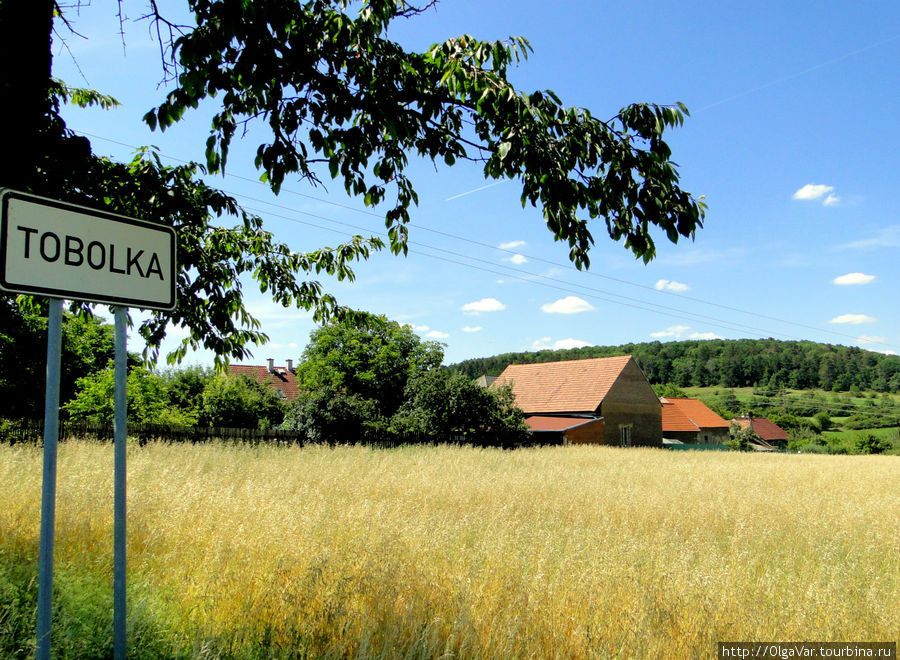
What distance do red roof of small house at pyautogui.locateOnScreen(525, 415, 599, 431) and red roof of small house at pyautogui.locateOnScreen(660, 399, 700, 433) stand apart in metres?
18.4

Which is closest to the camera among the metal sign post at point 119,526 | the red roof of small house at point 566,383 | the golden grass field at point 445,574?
the metal sign post at point 119,526

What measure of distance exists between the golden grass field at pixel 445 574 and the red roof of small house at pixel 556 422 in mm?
30021

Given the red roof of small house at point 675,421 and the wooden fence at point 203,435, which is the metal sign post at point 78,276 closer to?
the wooden fence at point 203,435

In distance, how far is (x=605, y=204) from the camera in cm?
365

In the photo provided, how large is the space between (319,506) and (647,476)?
33.6ft

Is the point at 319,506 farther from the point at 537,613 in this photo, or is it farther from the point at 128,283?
the point at 128,283

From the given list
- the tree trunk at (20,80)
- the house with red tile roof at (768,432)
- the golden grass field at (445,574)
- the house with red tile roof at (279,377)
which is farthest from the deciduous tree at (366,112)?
the house with red tile roof at (768,432)

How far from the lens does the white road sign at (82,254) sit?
7.38 feet

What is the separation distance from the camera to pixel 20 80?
2.95m

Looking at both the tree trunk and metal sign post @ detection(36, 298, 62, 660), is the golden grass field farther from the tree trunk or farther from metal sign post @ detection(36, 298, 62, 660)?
the tree trunk

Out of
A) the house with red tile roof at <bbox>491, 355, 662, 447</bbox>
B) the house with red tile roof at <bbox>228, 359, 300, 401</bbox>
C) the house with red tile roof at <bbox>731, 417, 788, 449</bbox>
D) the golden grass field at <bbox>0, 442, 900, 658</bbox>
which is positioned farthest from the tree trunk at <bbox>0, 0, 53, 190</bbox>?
the house with red tile roof at <bbox>731, 417, 788, 449</bbox>

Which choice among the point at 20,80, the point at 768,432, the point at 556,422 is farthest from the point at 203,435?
the point at 768,432

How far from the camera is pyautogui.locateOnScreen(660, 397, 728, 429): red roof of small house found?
190 feet

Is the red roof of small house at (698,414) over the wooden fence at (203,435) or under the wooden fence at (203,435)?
under
